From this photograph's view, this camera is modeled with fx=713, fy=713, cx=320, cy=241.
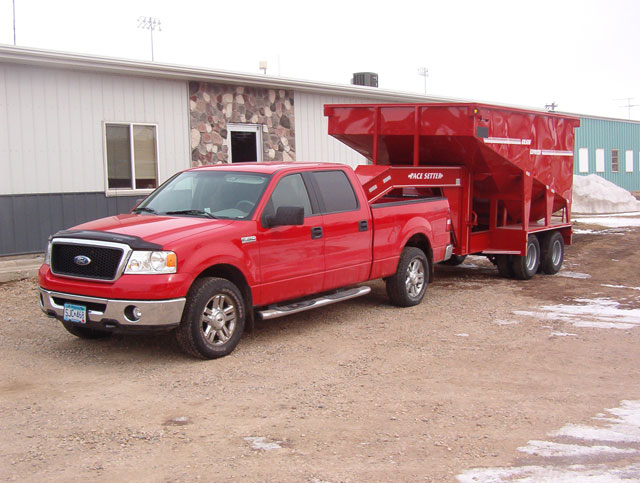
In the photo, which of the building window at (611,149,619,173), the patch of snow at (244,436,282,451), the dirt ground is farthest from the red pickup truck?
the building window at (611,149,619,173)

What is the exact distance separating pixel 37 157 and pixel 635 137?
31.5m

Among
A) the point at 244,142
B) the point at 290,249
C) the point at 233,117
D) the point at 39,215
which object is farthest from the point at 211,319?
the point at 244,142

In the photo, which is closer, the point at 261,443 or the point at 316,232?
the point at 261,443

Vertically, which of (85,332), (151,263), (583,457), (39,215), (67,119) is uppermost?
(67,119)

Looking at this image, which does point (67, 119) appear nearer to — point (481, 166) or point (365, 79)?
point (481, 166)

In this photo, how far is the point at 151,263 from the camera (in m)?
6.58

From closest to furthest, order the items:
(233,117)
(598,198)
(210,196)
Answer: (210,196), (233,117), (598,198)

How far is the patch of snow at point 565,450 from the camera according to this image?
4.66m

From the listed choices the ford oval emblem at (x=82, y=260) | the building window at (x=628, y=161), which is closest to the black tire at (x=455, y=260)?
the ford oval emblem at (x=82, y=260)

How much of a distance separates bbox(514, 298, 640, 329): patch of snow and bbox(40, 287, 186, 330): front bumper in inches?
189

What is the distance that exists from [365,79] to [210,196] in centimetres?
1182

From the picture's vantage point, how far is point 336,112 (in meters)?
11.9

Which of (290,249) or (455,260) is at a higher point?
(290,249)

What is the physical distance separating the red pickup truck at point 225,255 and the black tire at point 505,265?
3163 millimetres
